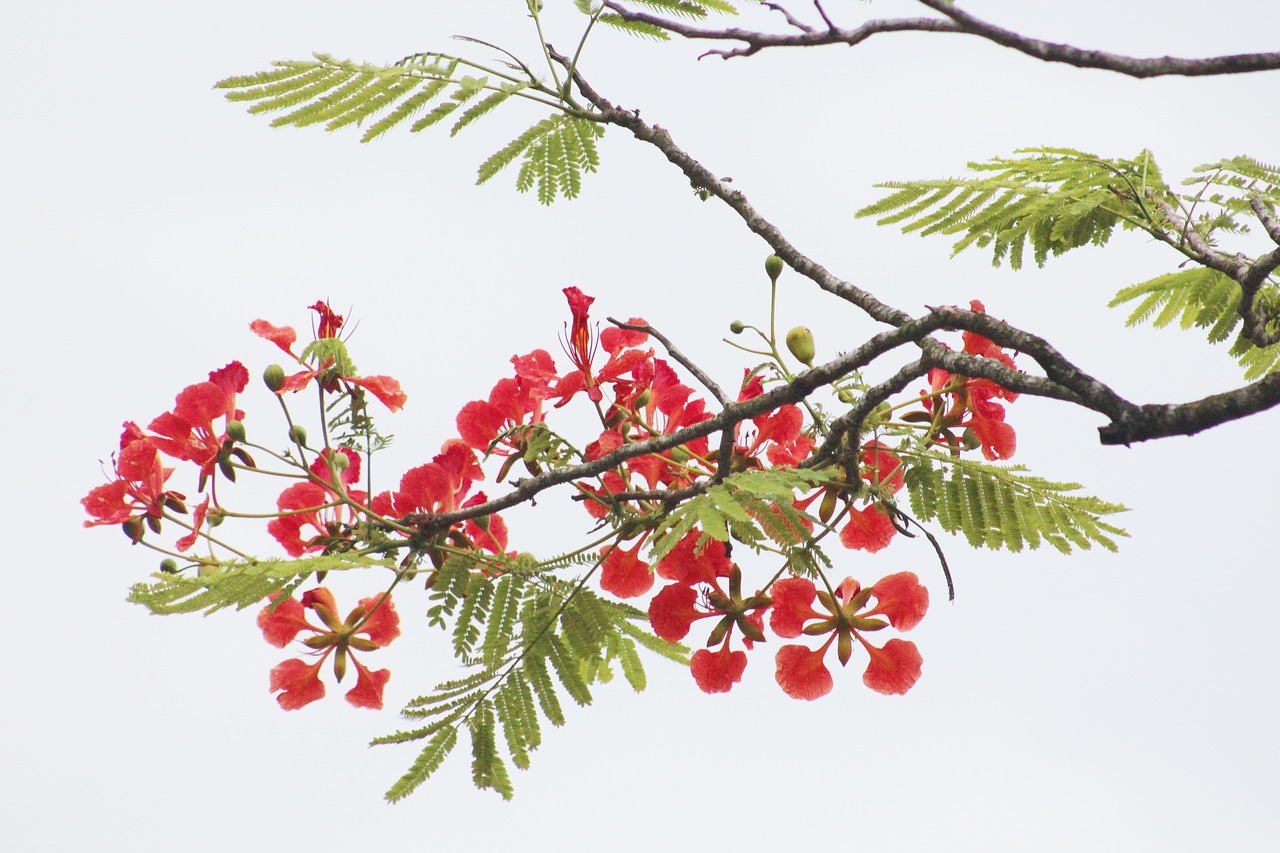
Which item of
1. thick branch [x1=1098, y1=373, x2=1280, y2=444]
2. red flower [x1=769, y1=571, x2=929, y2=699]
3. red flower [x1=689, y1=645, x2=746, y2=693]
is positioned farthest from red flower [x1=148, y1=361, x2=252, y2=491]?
thick branch [x1=1098, y1=373, x2=1280, y2=444]

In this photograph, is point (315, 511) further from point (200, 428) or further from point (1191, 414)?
point (1191, 414)

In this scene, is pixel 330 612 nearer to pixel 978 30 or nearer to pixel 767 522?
A: pixel 767 522

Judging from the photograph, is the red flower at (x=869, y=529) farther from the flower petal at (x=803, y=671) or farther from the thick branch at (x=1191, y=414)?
the thick branch at (x=1191, y=414)

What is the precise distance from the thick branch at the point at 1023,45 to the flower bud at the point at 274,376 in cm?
120

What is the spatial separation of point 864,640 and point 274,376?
1441 mm

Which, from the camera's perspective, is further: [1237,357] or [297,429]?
[1237,357]

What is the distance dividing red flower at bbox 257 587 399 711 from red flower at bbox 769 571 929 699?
965mm

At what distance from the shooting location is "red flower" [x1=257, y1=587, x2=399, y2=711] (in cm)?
277

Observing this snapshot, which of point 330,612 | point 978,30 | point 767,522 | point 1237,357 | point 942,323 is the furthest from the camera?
point 1237,357

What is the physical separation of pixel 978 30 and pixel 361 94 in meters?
A: 1.58

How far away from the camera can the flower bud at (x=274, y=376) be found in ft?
8.28

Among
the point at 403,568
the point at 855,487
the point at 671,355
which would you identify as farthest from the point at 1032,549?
the point at 403,568

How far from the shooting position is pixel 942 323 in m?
2.00

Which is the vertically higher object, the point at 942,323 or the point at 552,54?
the point at 552,54
